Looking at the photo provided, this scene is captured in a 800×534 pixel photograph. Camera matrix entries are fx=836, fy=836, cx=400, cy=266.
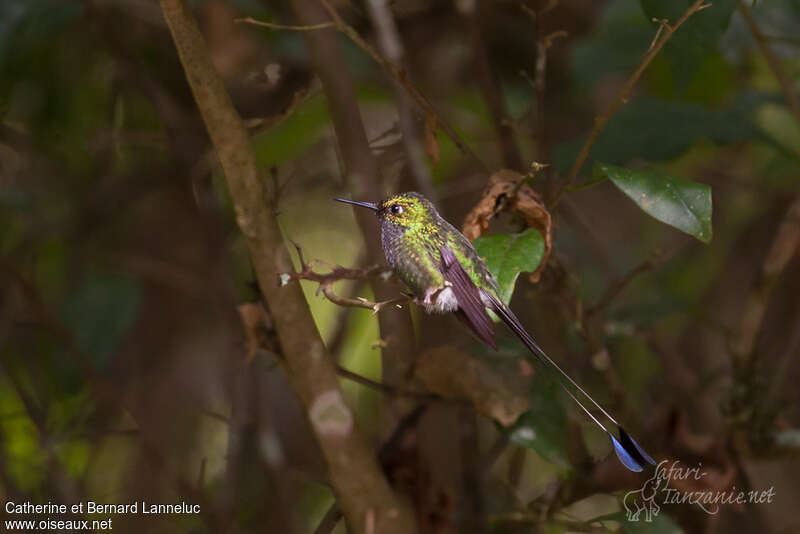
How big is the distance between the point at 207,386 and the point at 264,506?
0.76 m

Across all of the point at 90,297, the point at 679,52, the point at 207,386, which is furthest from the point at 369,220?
the point at 207,386

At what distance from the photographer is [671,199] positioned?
1366 millimetres

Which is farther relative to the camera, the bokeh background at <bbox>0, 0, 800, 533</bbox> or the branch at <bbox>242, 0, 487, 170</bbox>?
the bokeh background at <bbox>0, 0, 800, 533</bbox>

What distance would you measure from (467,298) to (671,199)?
37cm

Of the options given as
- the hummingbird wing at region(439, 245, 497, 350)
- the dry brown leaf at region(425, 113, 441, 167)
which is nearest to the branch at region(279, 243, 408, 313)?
the hummingbird wing at region(439, 245, 497, 350)

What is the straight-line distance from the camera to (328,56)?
5.66ft

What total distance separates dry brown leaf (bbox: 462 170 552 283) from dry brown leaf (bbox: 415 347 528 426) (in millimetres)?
327

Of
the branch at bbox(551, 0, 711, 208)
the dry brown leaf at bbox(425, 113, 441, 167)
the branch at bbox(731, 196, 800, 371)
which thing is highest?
the branch at bbox(551, 0, 711, 208)

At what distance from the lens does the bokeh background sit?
1.90 metres

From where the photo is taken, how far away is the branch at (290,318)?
135 centimetres

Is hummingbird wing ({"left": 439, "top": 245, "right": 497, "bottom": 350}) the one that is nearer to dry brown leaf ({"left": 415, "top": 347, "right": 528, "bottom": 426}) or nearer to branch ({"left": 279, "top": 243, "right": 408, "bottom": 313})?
branch ({"left": 279, "top": 243, "right": 408, "bottom": 313})

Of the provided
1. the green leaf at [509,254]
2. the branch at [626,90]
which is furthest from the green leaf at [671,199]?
the green leaf at [509,254]

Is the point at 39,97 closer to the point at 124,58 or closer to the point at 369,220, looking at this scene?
the point at 124,58

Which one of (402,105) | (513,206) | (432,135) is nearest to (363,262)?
(402,105)
